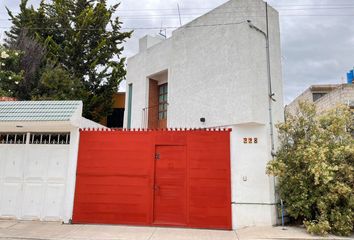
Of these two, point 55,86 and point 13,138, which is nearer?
point 13,138

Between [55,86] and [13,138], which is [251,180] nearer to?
[13,138]

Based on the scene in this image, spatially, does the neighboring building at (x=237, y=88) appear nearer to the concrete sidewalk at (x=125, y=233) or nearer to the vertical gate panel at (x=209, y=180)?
the vertical gate panel at (x=209, y=180)

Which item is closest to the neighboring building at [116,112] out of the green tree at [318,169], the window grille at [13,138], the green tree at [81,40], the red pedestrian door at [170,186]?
the green tree at [81,40]

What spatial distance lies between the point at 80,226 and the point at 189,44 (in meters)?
7.29

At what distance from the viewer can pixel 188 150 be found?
8.75m

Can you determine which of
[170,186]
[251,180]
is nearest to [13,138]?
[170,186]

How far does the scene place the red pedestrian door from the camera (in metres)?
8.51

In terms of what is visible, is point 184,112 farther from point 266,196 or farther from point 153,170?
point 266,196

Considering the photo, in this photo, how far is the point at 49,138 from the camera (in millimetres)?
9367

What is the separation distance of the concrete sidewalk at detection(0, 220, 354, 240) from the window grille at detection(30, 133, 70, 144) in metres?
2.48

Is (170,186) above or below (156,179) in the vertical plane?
below

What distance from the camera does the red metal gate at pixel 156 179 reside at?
8.47 meters

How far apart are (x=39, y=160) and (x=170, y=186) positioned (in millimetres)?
4226

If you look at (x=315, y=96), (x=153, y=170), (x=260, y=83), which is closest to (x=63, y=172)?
(x=153, y=170)
